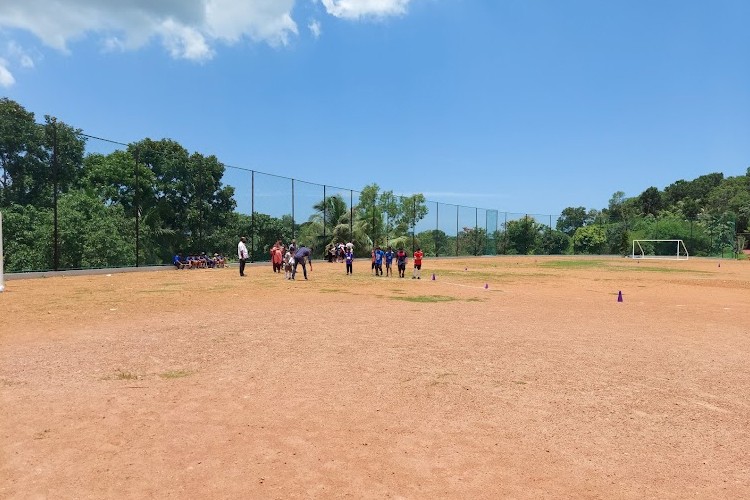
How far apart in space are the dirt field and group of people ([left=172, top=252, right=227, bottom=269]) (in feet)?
53.4

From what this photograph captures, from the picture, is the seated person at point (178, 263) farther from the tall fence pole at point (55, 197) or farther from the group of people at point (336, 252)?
the group of people at point (336, 252)

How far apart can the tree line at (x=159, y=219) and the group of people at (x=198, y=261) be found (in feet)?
4.48

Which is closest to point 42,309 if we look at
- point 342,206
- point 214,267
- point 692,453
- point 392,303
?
point 392,303

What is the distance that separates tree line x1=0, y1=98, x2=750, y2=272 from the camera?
2092cm

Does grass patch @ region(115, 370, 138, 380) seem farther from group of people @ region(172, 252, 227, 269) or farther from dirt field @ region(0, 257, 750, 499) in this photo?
group of people @ region(172, 252, 227, 269)

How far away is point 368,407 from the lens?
495cm

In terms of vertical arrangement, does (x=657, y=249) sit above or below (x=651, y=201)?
below

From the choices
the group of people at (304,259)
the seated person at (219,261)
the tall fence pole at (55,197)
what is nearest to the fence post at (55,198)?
the tall fence pole at (55,197)

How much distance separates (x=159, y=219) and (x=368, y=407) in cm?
2975

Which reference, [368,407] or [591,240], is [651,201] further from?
[368,407]

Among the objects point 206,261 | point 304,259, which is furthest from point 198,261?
point 304,259

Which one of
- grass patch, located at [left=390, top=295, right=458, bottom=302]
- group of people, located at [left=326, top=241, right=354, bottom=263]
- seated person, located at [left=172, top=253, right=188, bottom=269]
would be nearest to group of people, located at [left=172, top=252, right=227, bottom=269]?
seated person, located at [left=172, top=253, right=188, bottom=269]

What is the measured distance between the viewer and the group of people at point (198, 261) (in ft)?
86.5

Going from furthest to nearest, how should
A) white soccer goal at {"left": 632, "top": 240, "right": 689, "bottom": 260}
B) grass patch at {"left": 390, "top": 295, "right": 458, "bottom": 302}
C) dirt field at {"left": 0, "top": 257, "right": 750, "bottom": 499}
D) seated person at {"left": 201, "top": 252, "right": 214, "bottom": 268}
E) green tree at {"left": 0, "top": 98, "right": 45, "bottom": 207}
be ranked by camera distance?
white soccer goal at {"left": 632, "top": 240, "right": 689, "bottom": 260}
seated person at {"left": 201, "top": 252, "right": 214, "bottom": 268}
green tree at {"left": 0, "top": 98, "right": 45, "bottom": 207}
grass patch at {"left": 390, "top": 295, "right": 458, "bottom": 302}
dirt field at {"left": 0, "top": 257, "right": 750, "bottom": 499}
